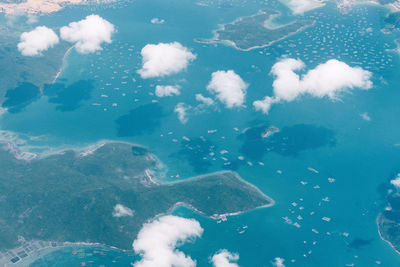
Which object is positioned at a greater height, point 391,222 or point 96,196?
point 391,222

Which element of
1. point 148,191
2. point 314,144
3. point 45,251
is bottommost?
point 45,251

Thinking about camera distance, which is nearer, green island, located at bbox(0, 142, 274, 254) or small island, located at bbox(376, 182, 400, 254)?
green island, located at bbox(0, 142, 274, 254)

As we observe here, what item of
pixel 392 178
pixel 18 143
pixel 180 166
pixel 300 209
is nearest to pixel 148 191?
pixel 180 166

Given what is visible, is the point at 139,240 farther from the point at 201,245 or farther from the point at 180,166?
the point at 180,166

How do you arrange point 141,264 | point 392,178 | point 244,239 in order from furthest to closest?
point 392,178 < point 244,239 < point 141,264

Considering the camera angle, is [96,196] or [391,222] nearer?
[391,222]

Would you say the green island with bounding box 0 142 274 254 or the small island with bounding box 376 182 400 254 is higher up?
the small island with bounding box 376 182 400 254

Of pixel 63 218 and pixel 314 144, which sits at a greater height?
pixel 314 144

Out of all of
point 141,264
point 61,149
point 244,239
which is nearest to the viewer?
point 141,264
